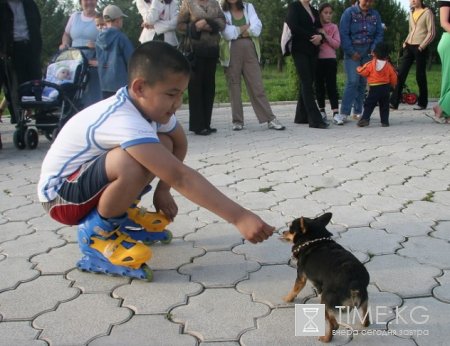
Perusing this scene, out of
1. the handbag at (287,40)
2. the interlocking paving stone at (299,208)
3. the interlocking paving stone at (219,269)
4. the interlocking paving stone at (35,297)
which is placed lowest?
the interlocking paving stone at (35,297)

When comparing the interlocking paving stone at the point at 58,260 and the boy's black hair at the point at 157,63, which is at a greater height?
the boy's black hair at the point at 157,63

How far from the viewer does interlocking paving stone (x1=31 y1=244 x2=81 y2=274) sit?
2.49 meters

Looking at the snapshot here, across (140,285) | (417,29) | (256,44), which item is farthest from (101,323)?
(417,29)

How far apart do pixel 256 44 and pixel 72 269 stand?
4699 millimetres

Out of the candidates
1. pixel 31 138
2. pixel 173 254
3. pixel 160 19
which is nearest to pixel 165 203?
pixel 173 254

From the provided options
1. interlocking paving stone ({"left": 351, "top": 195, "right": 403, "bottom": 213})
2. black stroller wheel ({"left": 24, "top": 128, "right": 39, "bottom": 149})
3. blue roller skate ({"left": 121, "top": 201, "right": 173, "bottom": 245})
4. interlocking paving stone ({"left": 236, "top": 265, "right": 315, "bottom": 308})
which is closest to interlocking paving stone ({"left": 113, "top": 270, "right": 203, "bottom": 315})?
interlocking paving stone ({"left": 236, "top": 265, "right": 315, "bottom": 308})

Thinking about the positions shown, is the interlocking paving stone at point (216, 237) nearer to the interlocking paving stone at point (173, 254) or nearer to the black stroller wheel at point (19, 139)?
the interlocking paving stone at point (173, 254)

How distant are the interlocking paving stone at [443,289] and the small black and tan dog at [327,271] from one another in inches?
16.2

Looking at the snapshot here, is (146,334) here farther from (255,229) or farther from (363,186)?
(363,186)

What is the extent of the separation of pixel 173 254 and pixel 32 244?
2.73 feet

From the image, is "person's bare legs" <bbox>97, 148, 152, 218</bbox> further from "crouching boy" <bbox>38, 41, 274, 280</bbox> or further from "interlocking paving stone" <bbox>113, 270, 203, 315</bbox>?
"interlocking paving stone" <bbox>113, 270, 203, 315</bbox>

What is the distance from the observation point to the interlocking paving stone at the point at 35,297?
82.1 inches

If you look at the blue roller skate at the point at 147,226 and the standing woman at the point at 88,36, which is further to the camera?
the standing woman at the point at 88,36

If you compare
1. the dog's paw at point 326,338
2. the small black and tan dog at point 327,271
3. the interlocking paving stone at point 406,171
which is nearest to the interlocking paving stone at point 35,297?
the small black and tan dog at point 327,271
